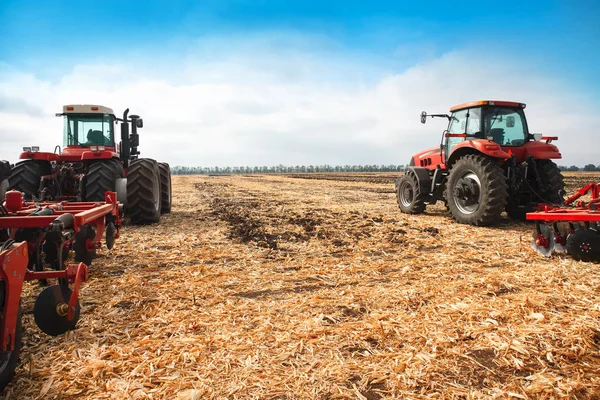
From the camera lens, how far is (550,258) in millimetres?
4809

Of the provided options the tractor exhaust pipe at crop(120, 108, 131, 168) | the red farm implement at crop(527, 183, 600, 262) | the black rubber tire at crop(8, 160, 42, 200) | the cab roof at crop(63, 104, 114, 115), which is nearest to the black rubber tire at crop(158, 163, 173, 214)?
the tractor exhaust pipe at crop(120, 108, 131, 168)

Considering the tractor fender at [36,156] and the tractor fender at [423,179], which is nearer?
the tractor fender at [36,156]

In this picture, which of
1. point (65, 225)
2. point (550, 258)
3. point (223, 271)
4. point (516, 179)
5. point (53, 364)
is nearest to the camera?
point (53, 364)

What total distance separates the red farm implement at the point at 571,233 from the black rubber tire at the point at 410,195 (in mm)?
4125

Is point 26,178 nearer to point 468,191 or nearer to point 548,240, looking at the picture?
Result: point 468,191

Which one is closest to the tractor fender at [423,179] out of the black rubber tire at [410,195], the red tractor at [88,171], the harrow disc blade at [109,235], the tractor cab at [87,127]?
the black rubber tire at [410,195]

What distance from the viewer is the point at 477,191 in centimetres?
739

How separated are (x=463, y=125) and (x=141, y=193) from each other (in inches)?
279

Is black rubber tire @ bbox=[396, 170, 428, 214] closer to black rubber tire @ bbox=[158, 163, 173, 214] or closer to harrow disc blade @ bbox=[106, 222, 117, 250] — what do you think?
black rubber tire @ bbox=[158, 163, 173, 214]

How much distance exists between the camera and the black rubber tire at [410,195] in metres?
9.34

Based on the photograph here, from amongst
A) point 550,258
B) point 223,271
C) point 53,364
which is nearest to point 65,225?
point 53,364

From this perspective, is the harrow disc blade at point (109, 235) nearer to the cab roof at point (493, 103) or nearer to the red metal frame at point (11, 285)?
the red metal frame at point (11, 285)

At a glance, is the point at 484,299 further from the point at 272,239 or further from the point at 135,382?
the point at 272,239

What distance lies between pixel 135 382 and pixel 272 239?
13.4 feet
